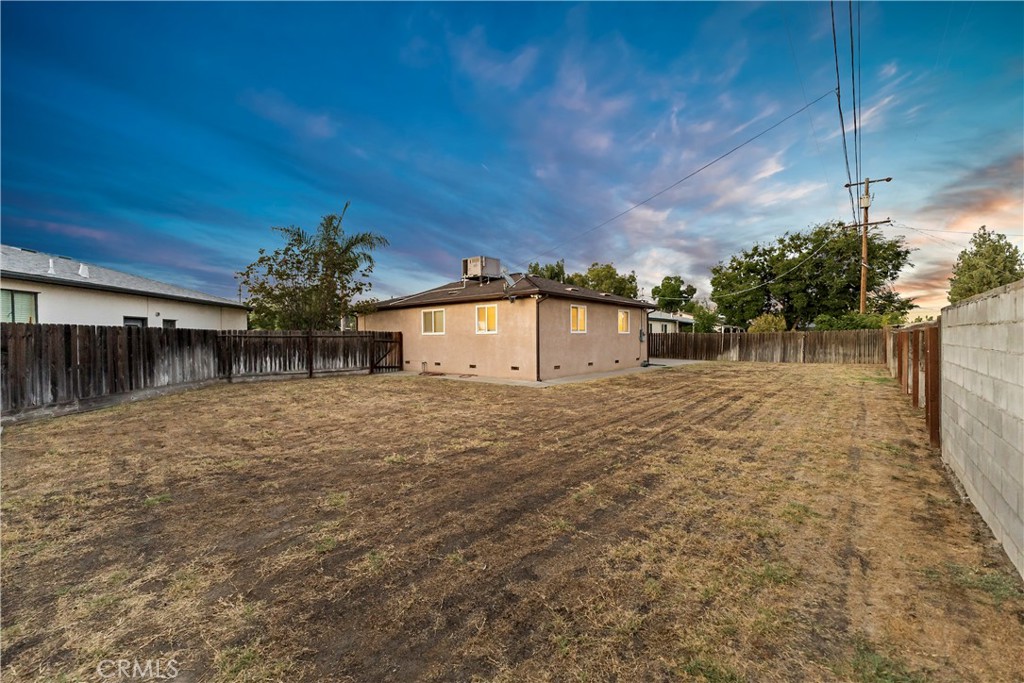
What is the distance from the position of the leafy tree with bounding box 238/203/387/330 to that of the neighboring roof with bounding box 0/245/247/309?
258 centimetres

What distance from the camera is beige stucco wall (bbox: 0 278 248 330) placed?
1109 cm

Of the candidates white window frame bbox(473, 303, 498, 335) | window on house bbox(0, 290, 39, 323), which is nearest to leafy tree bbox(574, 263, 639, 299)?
white window frame bbox(473, 303, 498, 335)

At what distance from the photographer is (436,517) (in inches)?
132

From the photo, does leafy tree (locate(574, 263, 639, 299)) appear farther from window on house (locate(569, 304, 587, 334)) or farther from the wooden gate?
the wooden gate

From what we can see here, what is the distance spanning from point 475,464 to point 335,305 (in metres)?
15.6

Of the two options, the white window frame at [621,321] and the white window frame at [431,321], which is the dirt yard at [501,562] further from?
the white window frame at [621,321]

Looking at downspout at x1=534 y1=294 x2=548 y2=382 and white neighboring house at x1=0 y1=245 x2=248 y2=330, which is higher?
white neighboring house at x1=0 y1=245 x2=248 y2=330

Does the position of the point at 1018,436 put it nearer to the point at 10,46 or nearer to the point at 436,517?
the point at 436,517

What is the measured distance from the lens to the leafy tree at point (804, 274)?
1184 inches

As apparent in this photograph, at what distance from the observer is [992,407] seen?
3105 mm

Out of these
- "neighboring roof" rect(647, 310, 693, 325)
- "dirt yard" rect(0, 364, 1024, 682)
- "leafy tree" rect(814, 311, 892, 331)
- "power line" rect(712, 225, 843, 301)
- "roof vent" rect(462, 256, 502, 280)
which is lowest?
"dirt yard" rect(0, 364, 1024, 682)

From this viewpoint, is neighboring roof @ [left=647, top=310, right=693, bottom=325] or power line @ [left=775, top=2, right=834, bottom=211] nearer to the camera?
power line @ [left=775, top=2, right=834, bottom=211]

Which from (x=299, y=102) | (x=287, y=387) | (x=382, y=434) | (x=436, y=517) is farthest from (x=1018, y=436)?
(x=299, y=102)

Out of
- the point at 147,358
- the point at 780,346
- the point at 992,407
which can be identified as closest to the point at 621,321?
the point at 780,346
